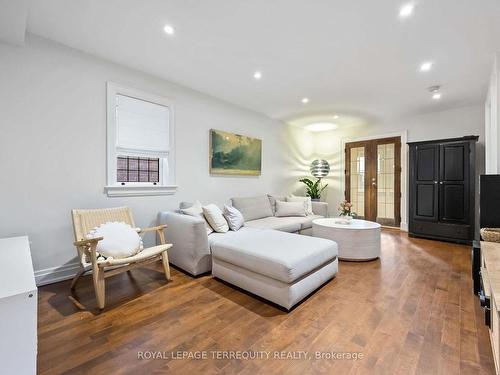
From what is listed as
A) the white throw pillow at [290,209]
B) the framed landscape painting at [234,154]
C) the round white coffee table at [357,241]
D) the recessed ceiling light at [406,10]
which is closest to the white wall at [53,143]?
the framed landscape painting at [234,154]

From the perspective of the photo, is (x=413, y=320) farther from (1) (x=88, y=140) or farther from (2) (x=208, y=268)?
(1) (x=88, y=140)

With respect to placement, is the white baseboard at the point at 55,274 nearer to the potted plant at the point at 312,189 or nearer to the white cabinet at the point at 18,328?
the white cabinet at the point at 18,328

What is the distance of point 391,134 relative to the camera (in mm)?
5285

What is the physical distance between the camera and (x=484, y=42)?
7.98 feet

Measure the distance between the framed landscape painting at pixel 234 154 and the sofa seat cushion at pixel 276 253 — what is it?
1738mm

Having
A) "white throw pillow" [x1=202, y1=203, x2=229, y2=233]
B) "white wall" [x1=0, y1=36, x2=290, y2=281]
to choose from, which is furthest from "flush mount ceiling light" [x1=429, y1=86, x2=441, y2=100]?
"white wall" [x1=0, y1=36, x2=290, y2=281]

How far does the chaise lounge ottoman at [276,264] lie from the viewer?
A: 6.51ft

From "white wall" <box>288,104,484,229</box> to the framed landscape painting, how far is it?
4.77 feet

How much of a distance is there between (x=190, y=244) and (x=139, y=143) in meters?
1.58

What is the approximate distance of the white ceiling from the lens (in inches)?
79.4

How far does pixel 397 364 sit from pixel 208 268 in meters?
1.95

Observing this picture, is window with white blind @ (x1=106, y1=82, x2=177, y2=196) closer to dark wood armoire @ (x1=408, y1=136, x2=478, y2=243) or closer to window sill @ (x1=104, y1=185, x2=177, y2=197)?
window sill @ (x1=104, y1=185, x2=177, y2=197)

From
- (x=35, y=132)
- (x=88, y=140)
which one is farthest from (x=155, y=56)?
(x=35, y=132)

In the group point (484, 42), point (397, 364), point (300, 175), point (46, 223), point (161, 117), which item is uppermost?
point (484, 42)
